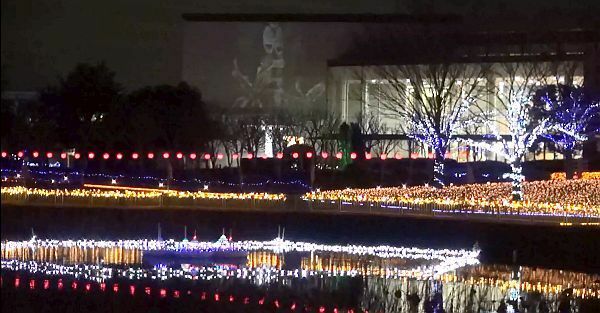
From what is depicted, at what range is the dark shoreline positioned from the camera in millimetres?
23516

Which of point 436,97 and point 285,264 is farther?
point 436,97

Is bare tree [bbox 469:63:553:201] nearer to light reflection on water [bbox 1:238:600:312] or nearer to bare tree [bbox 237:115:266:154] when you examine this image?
light reflection on water [bbox 1:238:600:312]

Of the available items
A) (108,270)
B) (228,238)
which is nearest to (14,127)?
(228,238)

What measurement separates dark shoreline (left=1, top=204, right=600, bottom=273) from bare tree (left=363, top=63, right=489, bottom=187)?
42.6 feet

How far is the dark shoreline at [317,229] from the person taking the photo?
23516mm

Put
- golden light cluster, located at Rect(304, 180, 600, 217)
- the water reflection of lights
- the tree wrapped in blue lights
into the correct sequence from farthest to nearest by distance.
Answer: the tree wrapped in blue lights, golden light cluster, located at Rect(304, 180, 600, 217), the water reflection of lights

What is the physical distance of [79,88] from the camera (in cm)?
5928

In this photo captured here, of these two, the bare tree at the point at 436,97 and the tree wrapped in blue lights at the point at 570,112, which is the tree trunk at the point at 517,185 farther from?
the tree wrapped in blue lights at the point at 570,112

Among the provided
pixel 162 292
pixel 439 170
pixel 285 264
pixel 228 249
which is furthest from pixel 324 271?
pixel 439 170

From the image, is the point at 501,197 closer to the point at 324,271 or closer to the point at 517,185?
the point at 517,185

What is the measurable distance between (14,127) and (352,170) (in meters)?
19.1

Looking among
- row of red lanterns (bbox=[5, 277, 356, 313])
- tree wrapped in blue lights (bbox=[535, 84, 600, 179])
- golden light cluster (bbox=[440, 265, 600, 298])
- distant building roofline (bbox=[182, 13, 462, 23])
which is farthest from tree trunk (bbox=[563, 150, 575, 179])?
distant building roofline (bbox=[182, 13, 462, 23])

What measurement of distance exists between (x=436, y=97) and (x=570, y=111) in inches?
218

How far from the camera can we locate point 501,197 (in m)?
32.2
